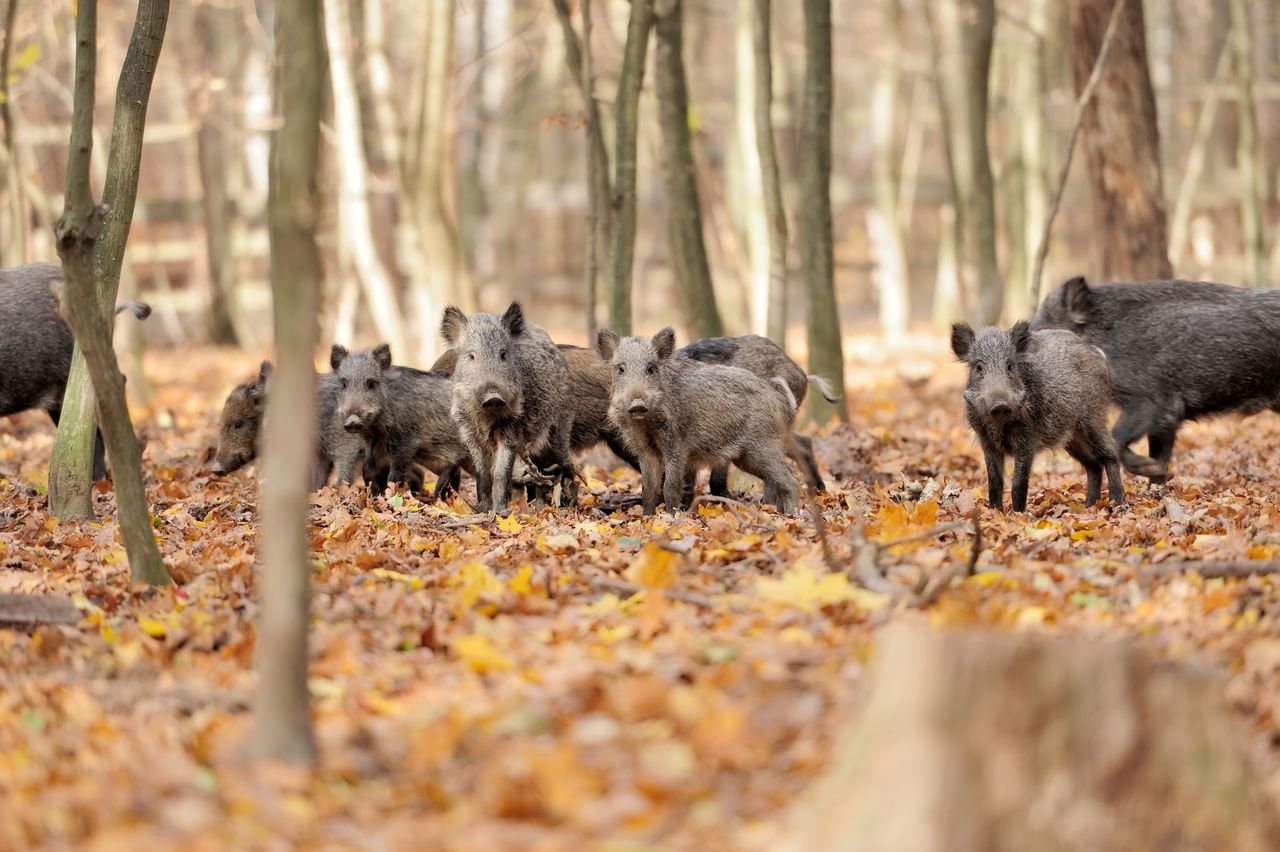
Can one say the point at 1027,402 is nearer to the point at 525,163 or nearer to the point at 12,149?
the point at 12,149

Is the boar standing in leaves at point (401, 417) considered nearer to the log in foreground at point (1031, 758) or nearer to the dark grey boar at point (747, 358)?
the dark grey boar at point (747, 358)

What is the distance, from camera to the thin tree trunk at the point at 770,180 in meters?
11.3

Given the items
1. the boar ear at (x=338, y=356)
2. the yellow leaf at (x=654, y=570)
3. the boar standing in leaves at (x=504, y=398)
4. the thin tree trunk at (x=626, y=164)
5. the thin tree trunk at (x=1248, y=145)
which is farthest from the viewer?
the thin tree trunk at (x=1248, y=145)

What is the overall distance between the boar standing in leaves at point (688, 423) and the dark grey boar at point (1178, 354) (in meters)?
2.58

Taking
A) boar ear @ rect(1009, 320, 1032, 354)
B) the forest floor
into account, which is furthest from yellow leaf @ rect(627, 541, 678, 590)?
boar ear @ rect(1009, 320, 1032, 354)

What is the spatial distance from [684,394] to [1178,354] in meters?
3.58

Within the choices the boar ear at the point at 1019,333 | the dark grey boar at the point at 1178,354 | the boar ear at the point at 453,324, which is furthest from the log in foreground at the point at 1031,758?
the dark grey boar at the point at 1178,354

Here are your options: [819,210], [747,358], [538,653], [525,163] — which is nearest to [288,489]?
[538,653]

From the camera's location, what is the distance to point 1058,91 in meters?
25.0

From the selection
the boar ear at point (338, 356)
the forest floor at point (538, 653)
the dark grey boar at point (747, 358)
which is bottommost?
the forest floor at point (538, 653)

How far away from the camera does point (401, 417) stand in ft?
32.8

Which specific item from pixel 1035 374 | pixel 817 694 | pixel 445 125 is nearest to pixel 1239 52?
pixel 445 125

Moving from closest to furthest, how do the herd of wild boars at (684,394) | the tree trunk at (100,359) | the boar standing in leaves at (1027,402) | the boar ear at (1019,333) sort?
1. the tree trunk at (100,359)
2. the boar standing in leaves at (1027,402)
3. the boar ear at (1019,333)
4. the herd of wild boars at (684,394)

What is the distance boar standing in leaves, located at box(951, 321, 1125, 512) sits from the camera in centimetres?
823
